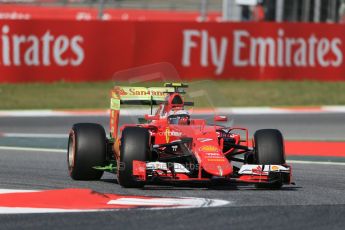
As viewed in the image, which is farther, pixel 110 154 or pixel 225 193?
pixel 110 154

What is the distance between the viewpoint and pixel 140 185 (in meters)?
11.1

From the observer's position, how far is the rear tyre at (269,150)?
11250 mm

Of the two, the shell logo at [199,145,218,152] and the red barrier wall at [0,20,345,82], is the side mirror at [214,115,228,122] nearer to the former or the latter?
the shell logo at [199,145,218,152]

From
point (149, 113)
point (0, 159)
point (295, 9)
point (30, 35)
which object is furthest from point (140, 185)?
point (295, 9)

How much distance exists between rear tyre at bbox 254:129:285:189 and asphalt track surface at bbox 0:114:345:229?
304 millimetres

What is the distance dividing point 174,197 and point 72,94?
1412cm

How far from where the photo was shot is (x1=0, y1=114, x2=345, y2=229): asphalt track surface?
869cm

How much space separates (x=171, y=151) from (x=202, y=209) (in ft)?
7.26

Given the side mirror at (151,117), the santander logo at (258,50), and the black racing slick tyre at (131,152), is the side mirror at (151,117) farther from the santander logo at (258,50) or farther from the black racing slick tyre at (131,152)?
the santander logo at (258,50)

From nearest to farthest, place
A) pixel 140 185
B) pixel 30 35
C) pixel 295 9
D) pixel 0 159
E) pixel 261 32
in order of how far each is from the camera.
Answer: pixel 140 185
pixel 0 159
pixel 30 35
pixel 261 32
pixel 295 9

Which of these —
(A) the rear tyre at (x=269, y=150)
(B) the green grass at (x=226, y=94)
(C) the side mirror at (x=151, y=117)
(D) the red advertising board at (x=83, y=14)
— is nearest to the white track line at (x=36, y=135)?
(B) the green grass at (x=226, y=94)

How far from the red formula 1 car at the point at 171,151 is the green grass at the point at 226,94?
32.8 feet

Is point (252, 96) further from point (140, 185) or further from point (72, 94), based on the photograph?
point (140, 185)

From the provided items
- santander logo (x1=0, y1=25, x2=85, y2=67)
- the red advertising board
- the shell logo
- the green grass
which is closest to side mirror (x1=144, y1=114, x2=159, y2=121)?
the shell logo
